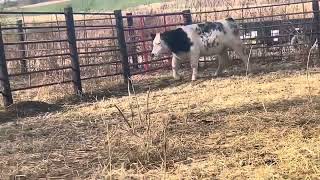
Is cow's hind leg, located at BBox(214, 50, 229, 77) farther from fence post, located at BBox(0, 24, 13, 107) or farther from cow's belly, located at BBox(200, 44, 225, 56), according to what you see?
fence post, located at BBox(0, 24, 13, 107)

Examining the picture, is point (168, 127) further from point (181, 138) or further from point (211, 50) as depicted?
point (211, 50)

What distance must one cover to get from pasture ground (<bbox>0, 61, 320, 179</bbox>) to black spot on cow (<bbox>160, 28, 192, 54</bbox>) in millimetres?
2745

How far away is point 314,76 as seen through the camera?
391 inches

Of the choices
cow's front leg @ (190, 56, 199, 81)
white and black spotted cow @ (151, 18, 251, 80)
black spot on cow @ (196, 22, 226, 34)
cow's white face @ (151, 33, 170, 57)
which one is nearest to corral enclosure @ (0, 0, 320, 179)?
cow's front leg @ (190, 56, 199, 81)

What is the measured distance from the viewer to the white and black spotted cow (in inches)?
461

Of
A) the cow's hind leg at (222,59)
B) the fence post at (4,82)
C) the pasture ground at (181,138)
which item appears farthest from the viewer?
the cow's hind leg at (222,59)

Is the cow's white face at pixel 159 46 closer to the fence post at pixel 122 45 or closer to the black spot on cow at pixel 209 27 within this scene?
the fence post at pixel 122 45

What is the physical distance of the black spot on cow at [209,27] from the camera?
38.9 ft

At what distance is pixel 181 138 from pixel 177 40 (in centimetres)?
620

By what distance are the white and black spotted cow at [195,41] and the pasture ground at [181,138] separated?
2700 mm

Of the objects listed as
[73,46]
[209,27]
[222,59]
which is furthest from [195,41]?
[73,46]

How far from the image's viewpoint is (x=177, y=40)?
11.8m

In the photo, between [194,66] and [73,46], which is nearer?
[73,46]

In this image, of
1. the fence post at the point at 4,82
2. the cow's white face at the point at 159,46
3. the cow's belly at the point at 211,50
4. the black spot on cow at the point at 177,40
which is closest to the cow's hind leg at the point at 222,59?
the cow's belly at the point at 211,50
